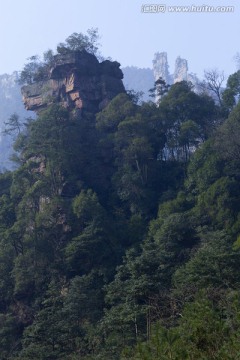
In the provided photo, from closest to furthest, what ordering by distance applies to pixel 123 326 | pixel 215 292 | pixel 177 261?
pixel 215 292, pixel 123 326, pixel 177 261

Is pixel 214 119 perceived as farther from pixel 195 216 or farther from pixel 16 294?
pixel 16 294

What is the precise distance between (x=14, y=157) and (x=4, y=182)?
1507mm

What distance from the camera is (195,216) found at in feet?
78.2

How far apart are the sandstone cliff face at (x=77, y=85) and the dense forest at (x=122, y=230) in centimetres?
90

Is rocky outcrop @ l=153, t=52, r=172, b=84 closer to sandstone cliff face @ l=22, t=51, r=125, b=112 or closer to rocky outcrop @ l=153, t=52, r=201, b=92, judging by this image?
rocky outcrop @ l=153, t=52, r=201, b=92

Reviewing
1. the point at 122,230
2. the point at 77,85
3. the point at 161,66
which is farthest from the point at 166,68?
the point at 122,230

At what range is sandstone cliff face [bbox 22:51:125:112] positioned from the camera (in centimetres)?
3238

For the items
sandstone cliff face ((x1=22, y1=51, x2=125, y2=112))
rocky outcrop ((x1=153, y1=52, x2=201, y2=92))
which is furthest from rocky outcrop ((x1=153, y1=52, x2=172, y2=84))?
sandstone cliff face ((x1=22, y1=51, x2=125, y2=112))

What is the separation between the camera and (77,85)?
106 feet

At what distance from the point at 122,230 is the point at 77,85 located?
1025 cm

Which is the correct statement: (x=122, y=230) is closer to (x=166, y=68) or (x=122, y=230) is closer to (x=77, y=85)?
(x=77, y=85)

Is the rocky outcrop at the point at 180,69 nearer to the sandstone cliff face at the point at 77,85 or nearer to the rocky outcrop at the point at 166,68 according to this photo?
the rocky outcrop at the point at 166,68

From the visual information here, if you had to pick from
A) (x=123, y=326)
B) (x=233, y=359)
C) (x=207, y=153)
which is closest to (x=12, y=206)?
(x=207, y=153)

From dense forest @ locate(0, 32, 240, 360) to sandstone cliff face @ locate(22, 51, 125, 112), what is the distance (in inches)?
35.2
